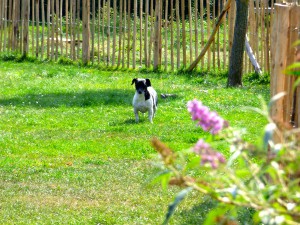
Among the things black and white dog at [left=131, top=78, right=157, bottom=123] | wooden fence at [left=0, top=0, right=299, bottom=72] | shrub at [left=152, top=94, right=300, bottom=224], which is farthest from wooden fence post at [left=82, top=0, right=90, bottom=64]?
shrub at [left=152, top=94, right=300, bottom=224]

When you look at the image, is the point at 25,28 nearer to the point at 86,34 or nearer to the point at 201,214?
the point at 86,34

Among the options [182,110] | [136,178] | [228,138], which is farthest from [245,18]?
[228,138]

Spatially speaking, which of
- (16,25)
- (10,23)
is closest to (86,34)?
(16,25)

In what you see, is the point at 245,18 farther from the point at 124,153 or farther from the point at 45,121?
the point at 124,153

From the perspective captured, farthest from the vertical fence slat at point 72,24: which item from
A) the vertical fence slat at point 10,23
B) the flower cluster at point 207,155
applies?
the flower cluster at point 207,155

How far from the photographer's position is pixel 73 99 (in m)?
12.9

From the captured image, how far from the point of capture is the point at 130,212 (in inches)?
253

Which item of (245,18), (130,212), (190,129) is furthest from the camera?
(245,18)

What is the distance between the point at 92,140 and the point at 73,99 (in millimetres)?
3353

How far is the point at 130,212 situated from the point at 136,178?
1.24m

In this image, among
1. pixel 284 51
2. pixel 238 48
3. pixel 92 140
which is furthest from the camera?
pixel 238 48

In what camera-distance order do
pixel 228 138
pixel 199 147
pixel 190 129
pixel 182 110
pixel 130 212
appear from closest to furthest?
pixel 199 147, pixel 228 138, pixel 130 212, pixel 190 129, pixel 182 110

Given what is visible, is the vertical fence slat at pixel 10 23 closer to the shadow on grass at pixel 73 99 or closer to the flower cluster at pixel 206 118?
the shadow on grass at pixel 73 99

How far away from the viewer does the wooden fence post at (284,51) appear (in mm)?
5504
